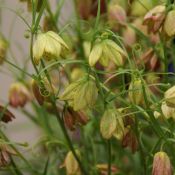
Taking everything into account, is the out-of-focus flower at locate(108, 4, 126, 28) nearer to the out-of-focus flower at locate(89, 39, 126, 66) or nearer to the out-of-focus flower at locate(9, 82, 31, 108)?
the out-of-focus flower at locate(9, 82, 31, 108)

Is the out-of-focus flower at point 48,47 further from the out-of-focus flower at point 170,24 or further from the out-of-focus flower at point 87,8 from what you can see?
the out-of-focus flower at point 87,8

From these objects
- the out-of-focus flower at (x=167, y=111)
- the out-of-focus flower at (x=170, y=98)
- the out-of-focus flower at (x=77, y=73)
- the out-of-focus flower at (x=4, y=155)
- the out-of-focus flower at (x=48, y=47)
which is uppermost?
the out-of-focus flower at (x=48, y=47)

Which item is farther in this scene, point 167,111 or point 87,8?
point 87,8

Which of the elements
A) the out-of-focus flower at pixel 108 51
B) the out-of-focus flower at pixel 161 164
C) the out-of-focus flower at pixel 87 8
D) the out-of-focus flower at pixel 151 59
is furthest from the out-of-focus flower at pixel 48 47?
the out-of-focus flower at pixel 87 8

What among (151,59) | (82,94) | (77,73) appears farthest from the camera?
(77,73)

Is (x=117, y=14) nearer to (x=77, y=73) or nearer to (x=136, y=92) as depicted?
(x=77, y=73)

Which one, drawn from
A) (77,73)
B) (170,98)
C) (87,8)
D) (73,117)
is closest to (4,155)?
Result: (73,117)

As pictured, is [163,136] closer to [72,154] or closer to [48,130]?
[72,154]
